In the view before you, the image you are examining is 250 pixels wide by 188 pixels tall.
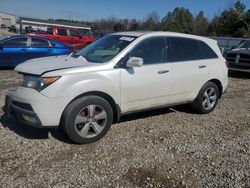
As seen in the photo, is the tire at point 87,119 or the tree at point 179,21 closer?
the tire at point 87,119

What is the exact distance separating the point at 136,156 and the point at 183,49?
2.37 m

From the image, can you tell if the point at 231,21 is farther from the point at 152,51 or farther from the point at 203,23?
the point at 152,51

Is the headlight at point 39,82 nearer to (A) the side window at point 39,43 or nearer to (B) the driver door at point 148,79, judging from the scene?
(B) the driver door at point 148,79

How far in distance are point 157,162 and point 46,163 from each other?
1483 millimetres

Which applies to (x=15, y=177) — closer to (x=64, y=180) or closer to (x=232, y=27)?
(x=64, y=180)

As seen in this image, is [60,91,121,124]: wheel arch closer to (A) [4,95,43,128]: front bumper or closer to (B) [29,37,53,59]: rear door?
(A) [4,95,43,128]: front bumper

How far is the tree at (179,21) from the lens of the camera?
63219 millimetres

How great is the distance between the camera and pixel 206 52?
546 cm

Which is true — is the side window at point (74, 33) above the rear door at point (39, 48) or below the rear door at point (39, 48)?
above

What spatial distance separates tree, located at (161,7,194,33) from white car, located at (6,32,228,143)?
58.1m

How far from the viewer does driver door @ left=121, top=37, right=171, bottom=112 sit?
4266 millimetres

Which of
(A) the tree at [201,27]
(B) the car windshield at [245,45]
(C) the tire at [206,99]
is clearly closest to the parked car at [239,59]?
(B) the car windshield at [245,45]

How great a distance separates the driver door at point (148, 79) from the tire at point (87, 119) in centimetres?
39

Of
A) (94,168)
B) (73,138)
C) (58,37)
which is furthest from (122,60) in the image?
(58,37)
